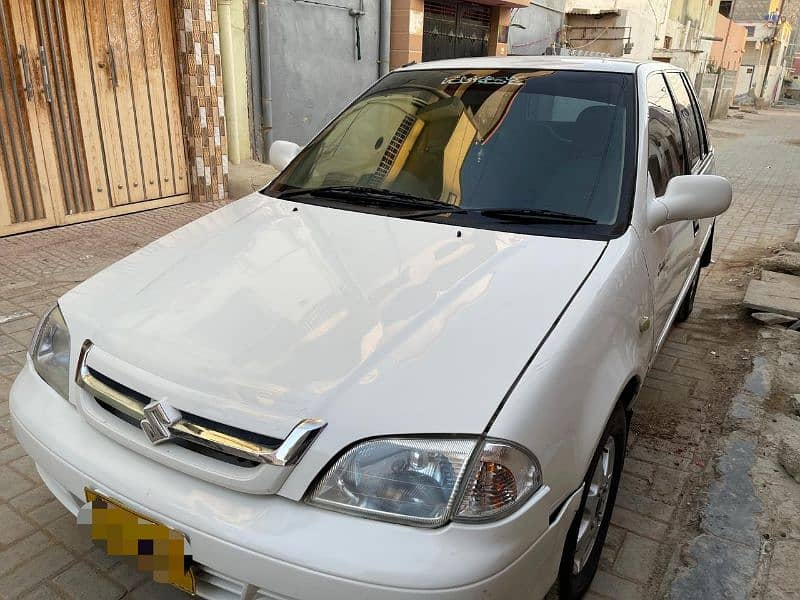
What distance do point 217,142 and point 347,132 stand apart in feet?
13.7

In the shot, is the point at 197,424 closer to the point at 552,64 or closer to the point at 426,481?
the point at 426,481

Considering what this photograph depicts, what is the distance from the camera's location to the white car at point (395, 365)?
5.00ft

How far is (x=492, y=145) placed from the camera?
2693 mm

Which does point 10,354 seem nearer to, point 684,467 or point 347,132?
point 347,132

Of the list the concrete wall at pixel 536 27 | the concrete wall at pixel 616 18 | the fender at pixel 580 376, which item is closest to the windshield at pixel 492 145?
the fender at pixel 580 376

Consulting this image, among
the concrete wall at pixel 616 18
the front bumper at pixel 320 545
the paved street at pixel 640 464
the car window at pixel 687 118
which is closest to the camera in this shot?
the front bumper at pixel 320 545

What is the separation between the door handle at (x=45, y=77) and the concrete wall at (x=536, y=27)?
10.1 metres

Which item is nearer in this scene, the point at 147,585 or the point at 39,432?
the point at 39,432

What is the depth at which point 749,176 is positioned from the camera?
12.1 metres

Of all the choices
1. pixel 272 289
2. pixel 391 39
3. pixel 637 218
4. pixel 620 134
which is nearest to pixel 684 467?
pixel 637 218

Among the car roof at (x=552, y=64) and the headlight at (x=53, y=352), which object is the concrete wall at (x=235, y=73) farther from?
the headlight at (x=53, y=352)

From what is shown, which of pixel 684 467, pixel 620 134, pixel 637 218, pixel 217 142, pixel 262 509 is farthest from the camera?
pixel 217 142

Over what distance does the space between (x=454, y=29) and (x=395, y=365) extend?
11.3 metres

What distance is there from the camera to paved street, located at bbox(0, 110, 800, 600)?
88.4 inches
